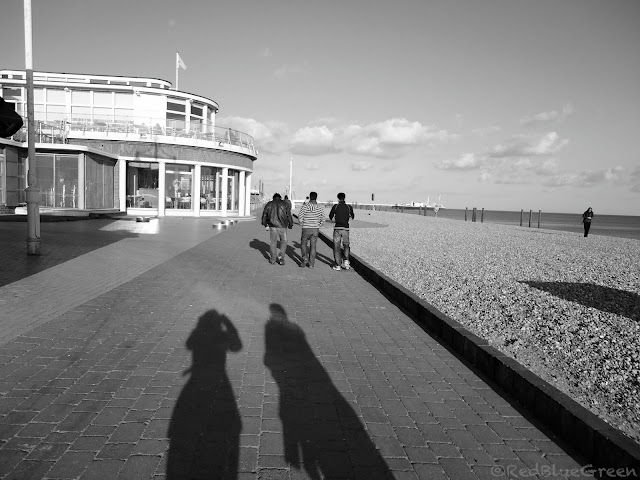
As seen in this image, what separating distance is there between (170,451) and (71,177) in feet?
85.9

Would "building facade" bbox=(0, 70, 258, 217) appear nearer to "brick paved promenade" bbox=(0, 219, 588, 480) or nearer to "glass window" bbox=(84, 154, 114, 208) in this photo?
"glass window" bbox=(84, 154, 114, 208)

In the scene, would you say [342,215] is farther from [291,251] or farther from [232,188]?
[232,188]

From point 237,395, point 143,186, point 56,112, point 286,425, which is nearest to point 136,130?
point 143,186

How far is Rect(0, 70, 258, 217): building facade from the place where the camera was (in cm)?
2586

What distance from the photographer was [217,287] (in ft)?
29.6

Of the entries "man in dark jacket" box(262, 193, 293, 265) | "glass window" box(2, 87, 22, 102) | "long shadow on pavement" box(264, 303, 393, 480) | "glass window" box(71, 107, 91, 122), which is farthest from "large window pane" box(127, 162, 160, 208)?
"long shadow on pavement" box(264, 303, 393, 480)

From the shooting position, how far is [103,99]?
98.2ft

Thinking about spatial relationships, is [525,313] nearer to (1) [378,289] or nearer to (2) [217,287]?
(1) [378,289]

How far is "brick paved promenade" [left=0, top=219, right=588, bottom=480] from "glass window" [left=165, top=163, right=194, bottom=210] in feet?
77.0

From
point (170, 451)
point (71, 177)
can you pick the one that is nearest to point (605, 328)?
point (170, 451)

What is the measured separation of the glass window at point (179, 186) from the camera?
1216 inches

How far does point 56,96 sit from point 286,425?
1262 inches

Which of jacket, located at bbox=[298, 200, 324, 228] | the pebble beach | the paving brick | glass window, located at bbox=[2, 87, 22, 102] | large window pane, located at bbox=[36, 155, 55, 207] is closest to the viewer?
the paving brick

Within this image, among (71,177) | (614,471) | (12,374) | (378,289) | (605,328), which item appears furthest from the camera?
(71,177)
